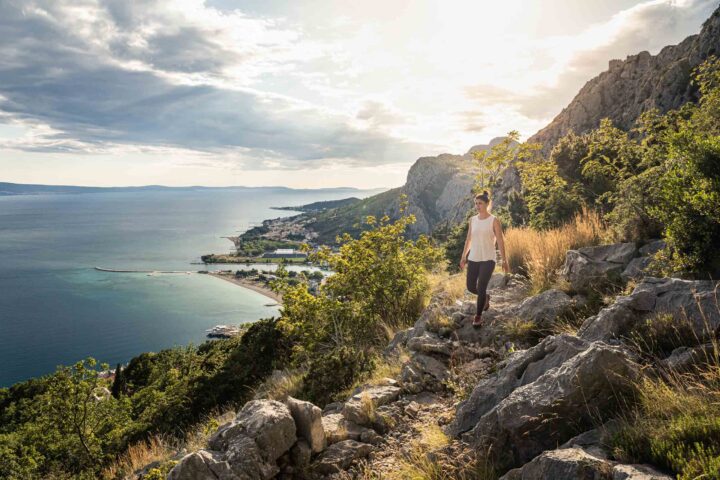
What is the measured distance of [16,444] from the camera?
19672 mm

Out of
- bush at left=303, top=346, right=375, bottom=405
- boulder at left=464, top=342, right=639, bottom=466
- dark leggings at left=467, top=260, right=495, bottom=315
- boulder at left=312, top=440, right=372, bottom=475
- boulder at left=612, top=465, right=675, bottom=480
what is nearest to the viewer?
boulder at left=612, top=465, right=675, bottom=480

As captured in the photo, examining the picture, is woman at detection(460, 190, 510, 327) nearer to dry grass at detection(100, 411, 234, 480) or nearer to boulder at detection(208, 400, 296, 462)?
boulder at detection(208, 400, 296, 462)

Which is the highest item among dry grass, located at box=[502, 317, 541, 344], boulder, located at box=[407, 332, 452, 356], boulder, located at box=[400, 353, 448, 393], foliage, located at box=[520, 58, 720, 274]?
foliage, located at box=[520, 58, 720, 274]

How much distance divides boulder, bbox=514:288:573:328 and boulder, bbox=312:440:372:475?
3829 mm

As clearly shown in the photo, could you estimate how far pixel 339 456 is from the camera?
5.88 m

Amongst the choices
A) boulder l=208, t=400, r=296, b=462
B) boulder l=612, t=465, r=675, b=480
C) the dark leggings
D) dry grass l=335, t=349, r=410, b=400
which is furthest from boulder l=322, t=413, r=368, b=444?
boulder l=612, t=465, r=675, b=480

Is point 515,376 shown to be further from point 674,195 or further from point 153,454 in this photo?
point 153,454

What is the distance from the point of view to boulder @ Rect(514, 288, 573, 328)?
7289 mm

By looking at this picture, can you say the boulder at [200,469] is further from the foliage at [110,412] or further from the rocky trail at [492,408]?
the foliage at [110,412]

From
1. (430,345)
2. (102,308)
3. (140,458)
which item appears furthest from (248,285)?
(430,345)

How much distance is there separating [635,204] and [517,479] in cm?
715

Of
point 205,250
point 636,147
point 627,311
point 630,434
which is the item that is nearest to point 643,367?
point 630,434

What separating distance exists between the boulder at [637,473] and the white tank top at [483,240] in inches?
217

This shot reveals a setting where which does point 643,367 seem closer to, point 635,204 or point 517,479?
point 517,479
